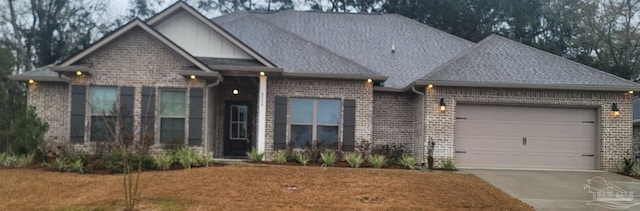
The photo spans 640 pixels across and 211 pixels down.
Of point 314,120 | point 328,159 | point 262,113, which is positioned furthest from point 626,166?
point 262,113

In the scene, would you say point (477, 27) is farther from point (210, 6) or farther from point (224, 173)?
point (224, 173)

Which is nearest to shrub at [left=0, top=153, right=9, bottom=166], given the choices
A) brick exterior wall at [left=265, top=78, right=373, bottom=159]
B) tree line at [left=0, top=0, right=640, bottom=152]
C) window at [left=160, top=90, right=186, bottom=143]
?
window at [left=160, top=90, right=186, bottom=143]

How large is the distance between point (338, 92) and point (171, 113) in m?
4.61

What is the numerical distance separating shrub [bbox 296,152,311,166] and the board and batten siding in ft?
10.8

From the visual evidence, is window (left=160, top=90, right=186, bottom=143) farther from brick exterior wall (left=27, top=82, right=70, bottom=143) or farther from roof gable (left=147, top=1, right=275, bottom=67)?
brick exterior wall (left=27, top=82, right=70, bottom=143)

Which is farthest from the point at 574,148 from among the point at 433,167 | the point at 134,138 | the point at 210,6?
the point at 210,6

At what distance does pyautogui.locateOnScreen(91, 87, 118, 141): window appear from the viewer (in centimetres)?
1343

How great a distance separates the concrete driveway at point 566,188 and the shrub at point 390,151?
203cm

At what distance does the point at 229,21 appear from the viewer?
19.0 metres

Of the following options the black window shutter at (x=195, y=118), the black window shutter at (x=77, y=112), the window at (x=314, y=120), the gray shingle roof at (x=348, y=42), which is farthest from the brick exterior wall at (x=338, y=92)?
the black window shutter at (x=77, y=112)

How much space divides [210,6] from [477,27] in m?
16.2

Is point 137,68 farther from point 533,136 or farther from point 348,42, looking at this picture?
point 533,136

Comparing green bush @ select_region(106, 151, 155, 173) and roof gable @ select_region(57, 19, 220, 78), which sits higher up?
roof gable @ select_region(57, 19, 220, 78)

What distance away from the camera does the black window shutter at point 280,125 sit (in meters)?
14.6
